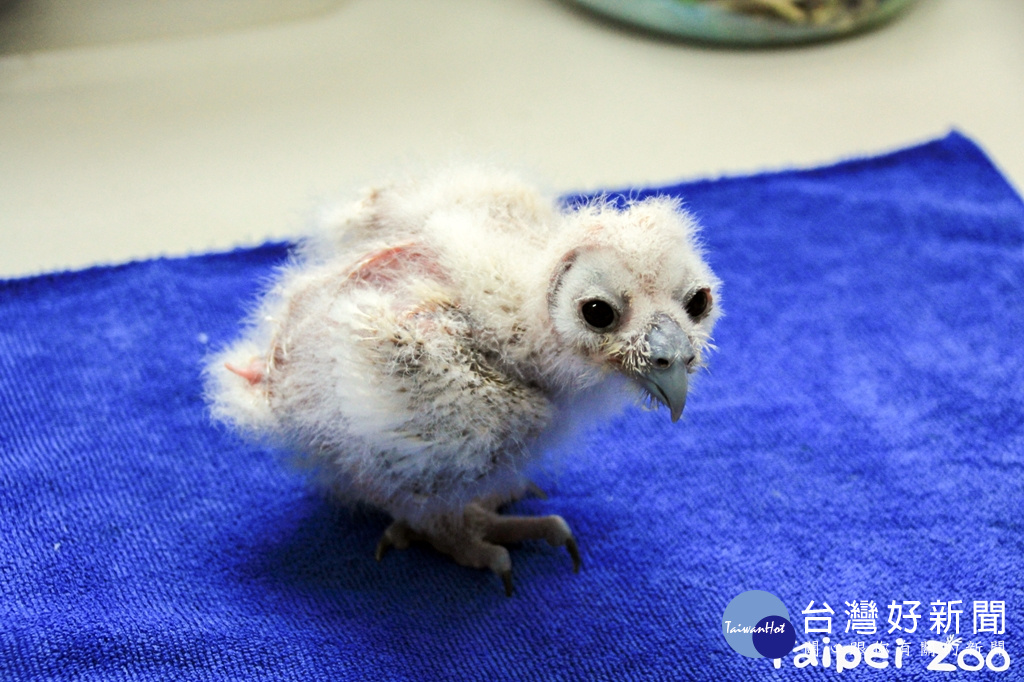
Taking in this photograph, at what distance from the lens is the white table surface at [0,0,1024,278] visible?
1768 mm

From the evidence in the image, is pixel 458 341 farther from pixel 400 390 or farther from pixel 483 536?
pixel 483 536

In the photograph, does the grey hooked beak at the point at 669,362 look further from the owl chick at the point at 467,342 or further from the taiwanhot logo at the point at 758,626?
the taiwanhot logo at the point at 758,626

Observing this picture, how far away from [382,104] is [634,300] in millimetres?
1288

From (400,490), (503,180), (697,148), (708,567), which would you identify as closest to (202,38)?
(697,148)

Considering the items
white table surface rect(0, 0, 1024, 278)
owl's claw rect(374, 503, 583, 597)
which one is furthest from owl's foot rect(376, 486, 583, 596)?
white table surface rect(0, 0, 1024, 278)

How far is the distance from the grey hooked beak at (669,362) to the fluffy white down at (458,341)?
0.02 m

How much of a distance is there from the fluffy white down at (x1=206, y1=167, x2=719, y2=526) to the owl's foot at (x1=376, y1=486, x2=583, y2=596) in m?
0.05

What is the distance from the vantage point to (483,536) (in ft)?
3.76

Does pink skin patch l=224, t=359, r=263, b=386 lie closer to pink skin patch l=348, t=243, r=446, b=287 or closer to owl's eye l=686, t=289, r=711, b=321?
pink skin patch l=348, t=243, r=446, b=287

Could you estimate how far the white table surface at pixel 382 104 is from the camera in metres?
1.77

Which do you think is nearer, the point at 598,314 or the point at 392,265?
the point at 598,314

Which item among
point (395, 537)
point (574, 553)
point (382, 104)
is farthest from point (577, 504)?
point (382, 104)

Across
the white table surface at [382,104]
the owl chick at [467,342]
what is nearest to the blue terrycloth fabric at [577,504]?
the owl chick at [467,342]

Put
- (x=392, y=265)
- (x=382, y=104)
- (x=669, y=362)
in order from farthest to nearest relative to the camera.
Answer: (x=382, y=104), (x=392, y=265), (x=669, y=362)
